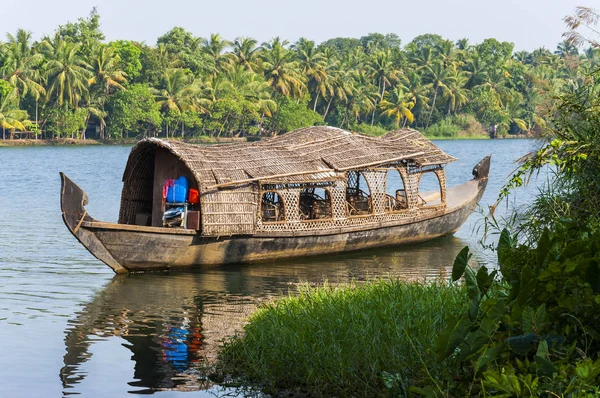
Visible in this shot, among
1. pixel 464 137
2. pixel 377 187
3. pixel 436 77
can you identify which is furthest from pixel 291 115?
pixel 377 187

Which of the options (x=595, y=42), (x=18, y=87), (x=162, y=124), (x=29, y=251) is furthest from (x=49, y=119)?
(x=595, y=42)

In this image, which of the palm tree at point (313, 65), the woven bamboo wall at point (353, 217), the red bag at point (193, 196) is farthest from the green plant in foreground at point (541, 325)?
the palm tree at point (313, 65)

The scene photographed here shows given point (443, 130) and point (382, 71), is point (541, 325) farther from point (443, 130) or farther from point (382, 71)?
point (443, 130)

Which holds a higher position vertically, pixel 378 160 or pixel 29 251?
pixel 378 160

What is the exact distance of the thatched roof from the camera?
12469mm

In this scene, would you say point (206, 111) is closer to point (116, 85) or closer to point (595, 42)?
point (116, 85)

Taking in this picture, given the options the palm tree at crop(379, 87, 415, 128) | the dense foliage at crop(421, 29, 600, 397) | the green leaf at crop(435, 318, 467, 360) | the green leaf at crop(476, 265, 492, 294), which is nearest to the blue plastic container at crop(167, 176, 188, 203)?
the dense foliage at crop(421, 29, 600, 397)

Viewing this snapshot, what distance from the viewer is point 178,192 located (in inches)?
490

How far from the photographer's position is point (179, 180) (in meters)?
12.5

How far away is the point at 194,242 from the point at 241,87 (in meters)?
45.0

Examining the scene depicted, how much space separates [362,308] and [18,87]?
4781cm

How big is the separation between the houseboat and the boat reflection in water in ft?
1.03

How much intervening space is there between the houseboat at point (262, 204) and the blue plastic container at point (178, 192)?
0.06 m

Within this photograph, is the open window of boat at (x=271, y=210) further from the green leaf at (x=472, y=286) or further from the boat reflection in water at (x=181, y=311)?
the green leaf at (x=472, y=286)
